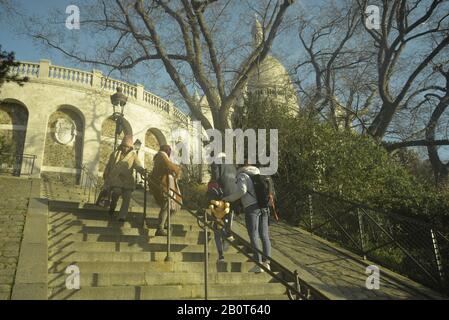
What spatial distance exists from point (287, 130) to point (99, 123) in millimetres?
15029

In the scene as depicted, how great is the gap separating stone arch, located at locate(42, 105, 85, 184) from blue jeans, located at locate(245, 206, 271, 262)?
58.4ft

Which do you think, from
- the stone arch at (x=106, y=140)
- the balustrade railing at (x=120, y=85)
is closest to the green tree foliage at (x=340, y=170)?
the stone arch at (x=106, y=140)

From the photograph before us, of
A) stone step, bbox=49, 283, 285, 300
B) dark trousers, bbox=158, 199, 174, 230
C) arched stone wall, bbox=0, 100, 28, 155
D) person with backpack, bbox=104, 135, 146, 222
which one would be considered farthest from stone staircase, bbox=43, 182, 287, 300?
arched stone wall, bbox=0, 100, 28, 155

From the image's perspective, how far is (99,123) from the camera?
2317 cm

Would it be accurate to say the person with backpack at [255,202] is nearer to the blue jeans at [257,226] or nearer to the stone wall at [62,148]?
the blue jeans at [257,226]

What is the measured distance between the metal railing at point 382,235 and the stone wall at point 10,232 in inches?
244

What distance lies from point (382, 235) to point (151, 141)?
19.7 meters

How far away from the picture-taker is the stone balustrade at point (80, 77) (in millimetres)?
22062

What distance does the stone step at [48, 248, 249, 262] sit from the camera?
5.39 meters

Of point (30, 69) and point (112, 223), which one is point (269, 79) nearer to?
point (112, 223)

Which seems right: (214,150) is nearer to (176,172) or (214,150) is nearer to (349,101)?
(176,172)

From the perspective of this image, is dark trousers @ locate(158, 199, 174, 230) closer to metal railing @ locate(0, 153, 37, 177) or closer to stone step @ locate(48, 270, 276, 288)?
stone step @ locate(48, 270, 276, 288)

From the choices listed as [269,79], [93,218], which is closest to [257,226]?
[93,218]

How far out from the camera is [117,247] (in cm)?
602
